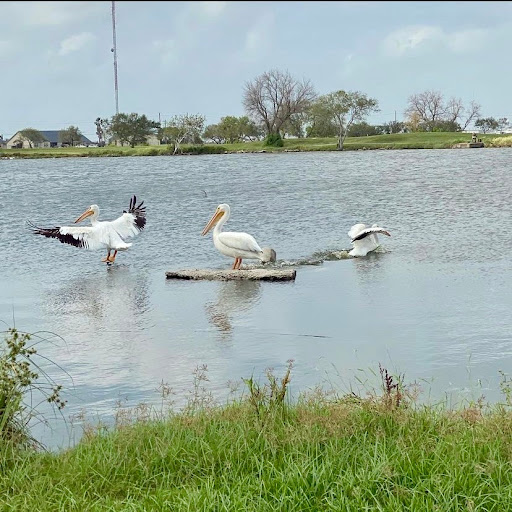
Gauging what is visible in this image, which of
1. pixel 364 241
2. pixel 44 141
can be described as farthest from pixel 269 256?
pixel 44 141

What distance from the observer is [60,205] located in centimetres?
2745

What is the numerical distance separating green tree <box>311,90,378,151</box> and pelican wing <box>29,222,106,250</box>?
74.5 m

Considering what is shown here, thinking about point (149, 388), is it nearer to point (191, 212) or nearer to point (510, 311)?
point (510, 311)

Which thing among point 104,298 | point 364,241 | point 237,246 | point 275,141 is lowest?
point 104,298

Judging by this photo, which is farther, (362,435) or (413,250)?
(413,250)

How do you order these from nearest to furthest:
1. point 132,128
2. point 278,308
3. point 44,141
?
point 278,308, point 132,128, point 44,141

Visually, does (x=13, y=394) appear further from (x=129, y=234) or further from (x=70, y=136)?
(x=70, y=136)

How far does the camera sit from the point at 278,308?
8906mm

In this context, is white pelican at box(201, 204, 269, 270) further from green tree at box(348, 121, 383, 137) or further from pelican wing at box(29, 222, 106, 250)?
green tree at box(348, 121, 383, 137)

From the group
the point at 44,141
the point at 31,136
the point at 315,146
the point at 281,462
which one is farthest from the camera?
the point at 44,141

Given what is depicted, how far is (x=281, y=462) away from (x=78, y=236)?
9.33 m

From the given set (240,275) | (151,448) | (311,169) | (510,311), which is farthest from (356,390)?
(311,169)

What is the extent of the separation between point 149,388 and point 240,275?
16.6ft

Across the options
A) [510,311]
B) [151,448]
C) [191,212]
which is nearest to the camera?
[151,448]
